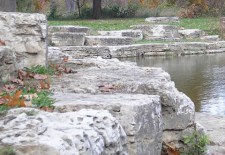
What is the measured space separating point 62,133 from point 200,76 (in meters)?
10.4

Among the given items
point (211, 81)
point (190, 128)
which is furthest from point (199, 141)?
point (211, 81)

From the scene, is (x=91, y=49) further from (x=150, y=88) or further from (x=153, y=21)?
(x=150, y=88)

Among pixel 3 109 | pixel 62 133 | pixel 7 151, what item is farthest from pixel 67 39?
pixel 7 151

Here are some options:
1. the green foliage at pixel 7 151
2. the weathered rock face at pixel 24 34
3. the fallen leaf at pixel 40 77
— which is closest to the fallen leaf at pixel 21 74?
the fallen leaf at pixel 40 77

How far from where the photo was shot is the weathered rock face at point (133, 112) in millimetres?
→ 4488

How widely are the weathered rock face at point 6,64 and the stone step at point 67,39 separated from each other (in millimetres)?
12777

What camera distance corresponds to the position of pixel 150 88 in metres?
5.80

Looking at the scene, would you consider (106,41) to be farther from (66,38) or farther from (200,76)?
(200,76)

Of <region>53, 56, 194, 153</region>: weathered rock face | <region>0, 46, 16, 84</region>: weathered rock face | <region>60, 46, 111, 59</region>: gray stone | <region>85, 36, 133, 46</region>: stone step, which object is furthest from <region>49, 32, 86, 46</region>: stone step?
<region>0, 46, 16, 84</region>: weathered rock face

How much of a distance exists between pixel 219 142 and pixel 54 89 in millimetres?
2473

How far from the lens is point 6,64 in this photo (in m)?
5.82

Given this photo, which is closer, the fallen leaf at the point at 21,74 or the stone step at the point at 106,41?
the fallen leaf at the point at 21,74

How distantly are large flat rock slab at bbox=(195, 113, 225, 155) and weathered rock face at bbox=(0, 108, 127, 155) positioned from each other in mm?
2786

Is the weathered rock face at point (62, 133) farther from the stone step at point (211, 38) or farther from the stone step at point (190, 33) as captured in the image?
the stone step at point (190, 33)
